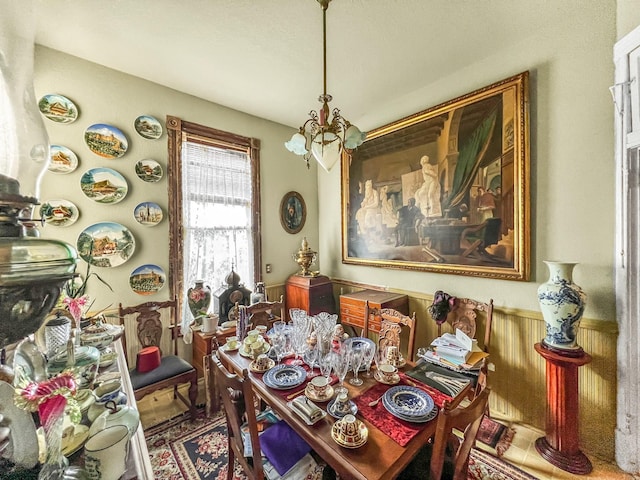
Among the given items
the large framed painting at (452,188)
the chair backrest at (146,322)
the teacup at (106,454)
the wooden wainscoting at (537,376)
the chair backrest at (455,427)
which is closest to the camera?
the teacup at (106,454)

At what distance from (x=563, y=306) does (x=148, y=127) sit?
3821 millimetres

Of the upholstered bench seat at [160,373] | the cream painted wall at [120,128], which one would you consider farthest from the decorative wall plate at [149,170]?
the upholstered bench seat at [160,373]

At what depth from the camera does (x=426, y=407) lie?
1.29 meters

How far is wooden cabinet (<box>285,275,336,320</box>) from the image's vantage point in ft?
10.6

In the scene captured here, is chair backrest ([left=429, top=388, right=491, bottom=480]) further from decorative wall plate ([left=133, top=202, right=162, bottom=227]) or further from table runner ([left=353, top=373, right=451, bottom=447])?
decorative wall plate ([left=133, top=202, right=162, bottom=227])

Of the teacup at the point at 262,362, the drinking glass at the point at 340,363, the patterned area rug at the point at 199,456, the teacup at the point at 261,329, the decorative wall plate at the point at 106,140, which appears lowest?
the patterned area rug at the point at 199,456

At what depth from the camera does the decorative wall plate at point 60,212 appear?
6.86ft

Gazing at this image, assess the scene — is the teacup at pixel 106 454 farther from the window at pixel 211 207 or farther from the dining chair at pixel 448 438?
the window at pixel 211 207

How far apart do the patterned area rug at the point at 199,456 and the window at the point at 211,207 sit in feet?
3.18

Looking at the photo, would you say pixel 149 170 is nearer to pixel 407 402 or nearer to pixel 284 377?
pixel 284 377

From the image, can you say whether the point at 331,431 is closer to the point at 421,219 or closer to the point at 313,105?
the point at 421,219

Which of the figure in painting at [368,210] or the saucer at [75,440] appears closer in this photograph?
the saucer at [75,440]

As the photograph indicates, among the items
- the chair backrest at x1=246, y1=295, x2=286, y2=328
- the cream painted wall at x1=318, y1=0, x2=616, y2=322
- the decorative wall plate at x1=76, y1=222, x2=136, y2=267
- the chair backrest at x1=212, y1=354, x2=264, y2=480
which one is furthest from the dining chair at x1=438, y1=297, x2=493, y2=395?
the decorative wall plate at x1=76, y1=222, x2=136, y2=267

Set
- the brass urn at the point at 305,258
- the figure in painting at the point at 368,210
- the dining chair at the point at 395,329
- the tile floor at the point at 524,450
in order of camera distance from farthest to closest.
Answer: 1. the brass urn at the point at 305,258
2. the figure in painting at the point at 368,210
3. the dining chair at the point at 395,329
4. the tile floor at the point at 524,450
